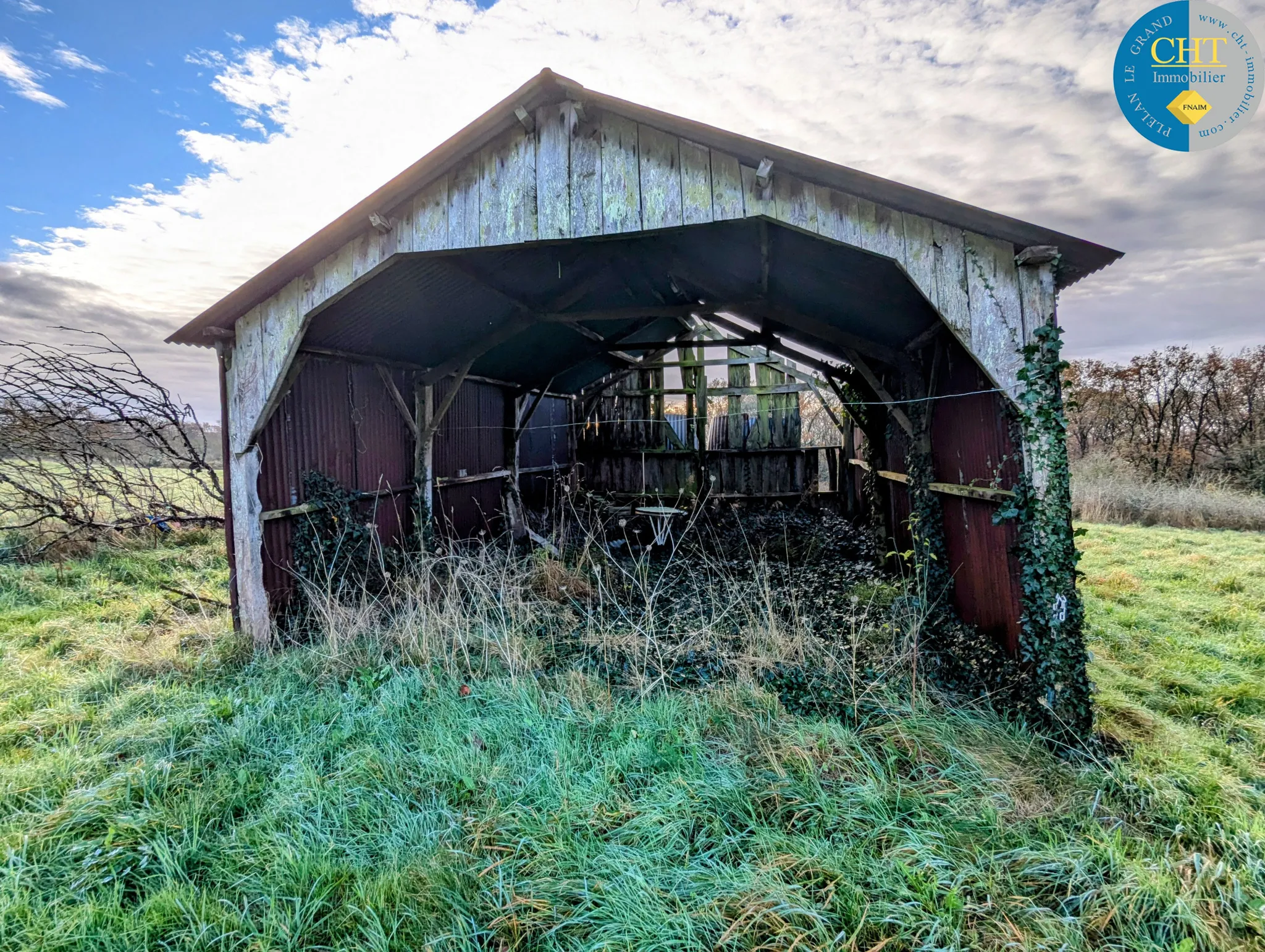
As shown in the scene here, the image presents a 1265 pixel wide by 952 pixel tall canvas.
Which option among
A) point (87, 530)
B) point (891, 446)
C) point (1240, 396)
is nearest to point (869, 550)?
point (891, 446)

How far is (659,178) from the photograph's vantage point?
357 centimetres

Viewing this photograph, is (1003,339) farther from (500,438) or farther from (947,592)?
(500,438)

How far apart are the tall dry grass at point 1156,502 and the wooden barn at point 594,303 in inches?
246

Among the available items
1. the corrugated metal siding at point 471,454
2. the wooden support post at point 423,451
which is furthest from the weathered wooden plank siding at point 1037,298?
the corrugated metal siding at point 471,454

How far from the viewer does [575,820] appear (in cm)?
229

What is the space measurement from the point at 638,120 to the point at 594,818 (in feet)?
12.9

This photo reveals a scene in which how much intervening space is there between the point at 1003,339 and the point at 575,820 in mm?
3281

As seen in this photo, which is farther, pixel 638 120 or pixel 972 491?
pixel 972 491

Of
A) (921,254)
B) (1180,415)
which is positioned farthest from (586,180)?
(1180,415)

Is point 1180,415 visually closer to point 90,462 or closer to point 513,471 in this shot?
point 513,471

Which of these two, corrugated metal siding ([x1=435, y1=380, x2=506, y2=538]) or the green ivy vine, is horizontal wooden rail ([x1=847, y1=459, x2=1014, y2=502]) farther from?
corrugated metal siding ([x1=435, y1=380, x2=506, y2=538])

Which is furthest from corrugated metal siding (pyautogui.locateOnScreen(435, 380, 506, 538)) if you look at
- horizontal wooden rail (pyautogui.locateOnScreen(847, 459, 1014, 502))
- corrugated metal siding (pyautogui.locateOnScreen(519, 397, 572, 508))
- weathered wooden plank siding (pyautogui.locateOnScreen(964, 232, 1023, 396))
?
weathered wooden plank siding (pyautogui.locateOnScreen(964, 232, 1023, 396))

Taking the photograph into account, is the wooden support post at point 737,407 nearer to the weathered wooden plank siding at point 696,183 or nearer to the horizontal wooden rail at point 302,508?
the horizontal wooden rail at point 302,508

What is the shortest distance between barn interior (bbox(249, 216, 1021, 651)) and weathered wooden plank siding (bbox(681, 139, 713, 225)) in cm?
10
